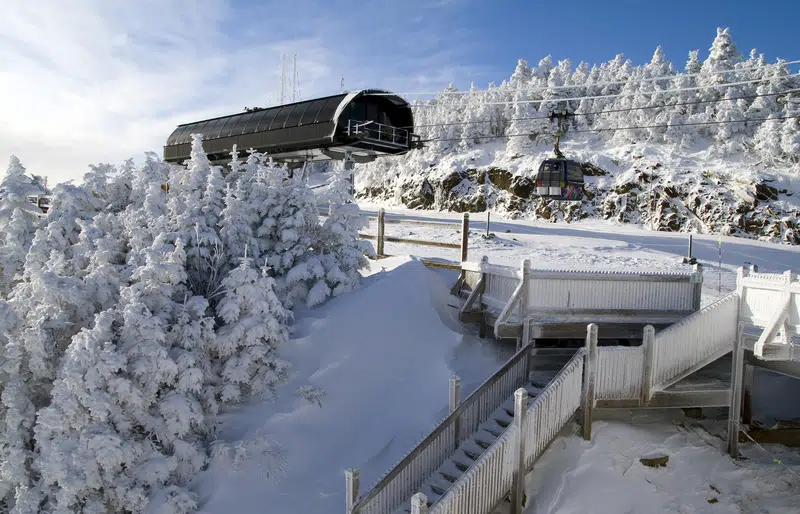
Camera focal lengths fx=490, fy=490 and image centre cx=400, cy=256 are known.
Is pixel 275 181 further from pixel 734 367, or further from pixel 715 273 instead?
pixel 715 273

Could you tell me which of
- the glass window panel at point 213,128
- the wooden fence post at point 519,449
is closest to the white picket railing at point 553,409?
the wooden fence post at point 519,449

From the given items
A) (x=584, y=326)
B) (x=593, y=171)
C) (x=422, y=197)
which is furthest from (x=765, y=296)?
(x=422, y=197)

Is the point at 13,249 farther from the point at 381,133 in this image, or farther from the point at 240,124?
the point at 381,133

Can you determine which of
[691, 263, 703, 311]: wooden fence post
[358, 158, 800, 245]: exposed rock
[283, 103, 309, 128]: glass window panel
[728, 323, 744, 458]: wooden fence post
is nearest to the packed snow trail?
[691, 263, 703, 311]: wooden fence post

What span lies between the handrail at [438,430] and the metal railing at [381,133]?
12.5 metres

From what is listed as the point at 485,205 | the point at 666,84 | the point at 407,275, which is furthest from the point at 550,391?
the point at 666,84

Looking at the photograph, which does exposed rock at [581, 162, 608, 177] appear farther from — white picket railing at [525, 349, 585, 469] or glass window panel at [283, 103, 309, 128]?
white picket railing at [525, 349, 585, 469]

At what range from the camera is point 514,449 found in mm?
7883

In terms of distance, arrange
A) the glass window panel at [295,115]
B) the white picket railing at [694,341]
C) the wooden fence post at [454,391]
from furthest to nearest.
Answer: the glass window panel at [295,115] → the white picket railing at [694,341] → the wooden fence post at [454,391]

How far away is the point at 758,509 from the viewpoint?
30.0 feet

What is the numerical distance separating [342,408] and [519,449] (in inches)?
155

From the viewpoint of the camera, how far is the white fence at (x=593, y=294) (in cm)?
1098

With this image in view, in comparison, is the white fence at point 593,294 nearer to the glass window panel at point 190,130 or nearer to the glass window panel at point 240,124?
the glass window panel at point 240,124

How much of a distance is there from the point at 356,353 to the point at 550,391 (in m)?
4.53
